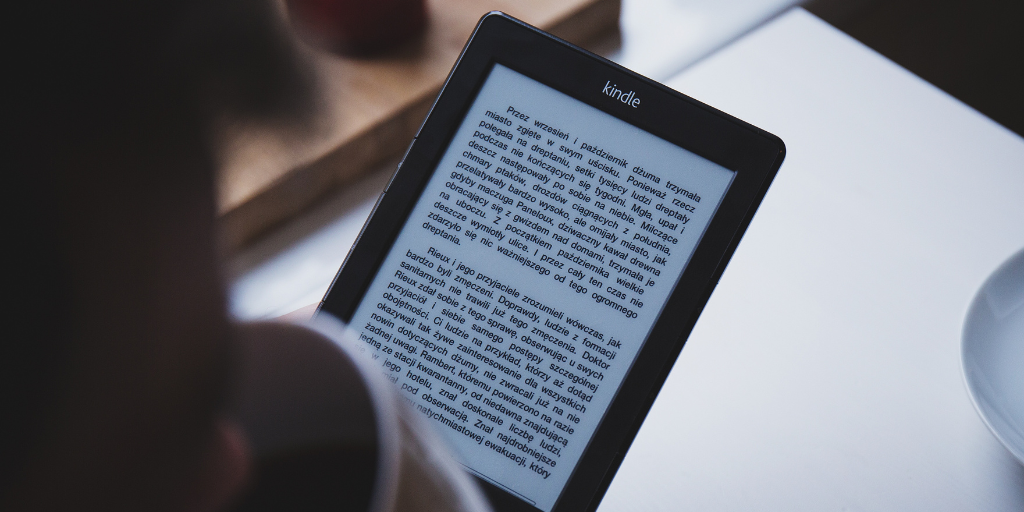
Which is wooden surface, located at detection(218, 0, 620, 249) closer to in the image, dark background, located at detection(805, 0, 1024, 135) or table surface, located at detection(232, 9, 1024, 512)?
table surface, located at detection(232, 9, 1024, 512)

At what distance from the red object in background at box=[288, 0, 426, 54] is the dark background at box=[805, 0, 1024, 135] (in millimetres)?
333

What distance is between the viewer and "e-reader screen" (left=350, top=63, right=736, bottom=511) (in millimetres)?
203

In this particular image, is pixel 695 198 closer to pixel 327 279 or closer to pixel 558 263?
pixel 558 263

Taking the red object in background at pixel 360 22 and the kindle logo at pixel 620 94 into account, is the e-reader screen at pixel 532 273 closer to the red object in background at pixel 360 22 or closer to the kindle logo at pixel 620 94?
the kindle logo at pixel 620 94

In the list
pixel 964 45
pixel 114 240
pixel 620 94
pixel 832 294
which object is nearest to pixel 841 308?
pixel 832 294

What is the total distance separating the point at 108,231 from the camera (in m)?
0.05

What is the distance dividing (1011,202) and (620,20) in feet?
0.60

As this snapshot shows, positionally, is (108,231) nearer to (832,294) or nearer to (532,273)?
(532,273)

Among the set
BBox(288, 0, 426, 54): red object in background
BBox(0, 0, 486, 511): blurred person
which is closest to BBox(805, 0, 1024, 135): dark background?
BBox(288, 0, 426, 54): red object in background

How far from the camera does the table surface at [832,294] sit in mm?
250

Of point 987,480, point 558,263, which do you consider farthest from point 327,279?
point 987,480

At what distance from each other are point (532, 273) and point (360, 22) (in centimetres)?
15

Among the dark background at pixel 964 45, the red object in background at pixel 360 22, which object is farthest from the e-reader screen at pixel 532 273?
the dark background at pixel 964 45

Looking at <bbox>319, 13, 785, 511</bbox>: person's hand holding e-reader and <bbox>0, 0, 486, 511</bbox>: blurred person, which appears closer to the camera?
<bbox>0, 0, 486, 511</bbox>: blurred person
